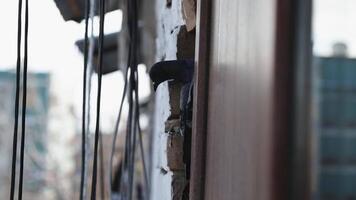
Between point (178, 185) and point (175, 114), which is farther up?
point (175, 114)

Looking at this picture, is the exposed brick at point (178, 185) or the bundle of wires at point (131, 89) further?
the bundle of wires at point (131, 89)

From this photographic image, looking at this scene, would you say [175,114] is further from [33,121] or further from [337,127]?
[33,121]

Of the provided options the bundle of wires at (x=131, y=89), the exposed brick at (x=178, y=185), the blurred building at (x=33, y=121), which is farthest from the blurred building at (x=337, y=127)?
the blurred building at (x=33, y=121)

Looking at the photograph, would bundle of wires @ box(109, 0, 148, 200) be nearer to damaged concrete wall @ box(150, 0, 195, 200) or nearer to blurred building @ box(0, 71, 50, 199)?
damaged concrete wall @ box(150, 0, 195, 200)

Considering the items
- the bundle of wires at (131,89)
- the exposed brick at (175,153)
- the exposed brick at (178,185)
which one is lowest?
the exposed brick at (178,185)

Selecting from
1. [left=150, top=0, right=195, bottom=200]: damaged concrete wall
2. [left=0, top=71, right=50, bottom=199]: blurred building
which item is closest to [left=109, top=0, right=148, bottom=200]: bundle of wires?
[left=150, top=0, right=195, bottom=200]: damaged concrete wall

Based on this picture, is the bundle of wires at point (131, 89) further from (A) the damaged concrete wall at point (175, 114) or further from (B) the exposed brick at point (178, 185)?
(B) the exposed brick at point (178, 185)

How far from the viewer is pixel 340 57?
1.94 feet

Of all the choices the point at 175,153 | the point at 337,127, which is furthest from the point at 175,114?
the point at 337,127

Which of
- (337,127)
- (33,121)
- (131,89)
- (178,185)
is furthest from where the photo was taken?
(33,121)

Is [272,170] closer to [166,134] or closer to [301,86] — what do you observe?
[301,86]

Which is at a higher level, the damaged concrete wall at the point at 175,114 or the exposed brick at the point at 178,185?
the damaged concrete wall at the point at 175,114

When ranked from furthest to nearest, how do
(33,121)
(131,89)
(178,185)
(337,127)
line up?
(33,121), (131,89), (178,185), (337,127)

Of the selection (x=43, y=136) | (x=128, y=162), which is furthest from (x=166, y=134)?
(x=43, y=136)
